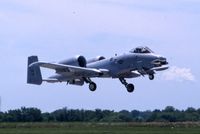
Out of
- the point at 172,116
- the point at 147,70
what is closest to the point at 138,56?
the point at 147,70

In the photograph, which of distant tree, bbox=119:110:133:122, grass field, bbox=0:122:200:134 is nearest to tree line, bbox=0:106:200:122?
distant tree, bbox=119:110:133:122

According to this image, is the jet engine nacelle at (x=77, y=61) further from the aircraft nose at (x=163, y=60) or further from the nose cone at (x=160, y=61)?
the aircraft nose at (x=163, y=60)

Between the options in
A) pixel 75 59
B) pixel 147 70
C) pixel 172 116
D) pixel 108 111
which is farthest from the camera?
pixel 108 111

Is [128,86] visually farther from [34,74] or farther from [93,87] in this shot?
[34,74]

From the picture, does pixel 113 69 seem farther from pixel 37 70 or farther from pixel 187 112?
pixel 187 112

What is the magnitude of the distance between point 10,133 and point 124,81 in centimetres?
1392

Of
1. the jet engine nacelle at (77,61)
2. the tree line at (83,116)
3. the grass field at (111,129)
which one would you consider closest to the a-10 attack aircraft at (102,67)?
the jet engine nacelle at (77,61)

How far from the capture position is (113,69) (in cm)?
8831

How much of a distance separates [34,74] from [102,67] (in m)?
9.41

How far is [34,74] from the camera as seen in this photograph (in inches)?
3762

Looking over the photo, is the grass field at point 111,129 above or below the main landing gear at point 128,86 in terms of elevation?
below

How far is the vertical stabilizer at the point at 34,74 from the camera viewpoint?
312 ft

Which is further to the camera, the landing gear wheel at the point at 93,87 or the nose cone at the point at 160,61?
the landing gear wheel at the point at 93,87

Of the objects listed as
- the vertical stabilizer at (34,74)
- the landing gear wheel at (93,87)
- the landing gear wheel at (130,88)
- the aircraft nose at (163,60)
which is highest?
the vertical stabilizer at (34,74)
